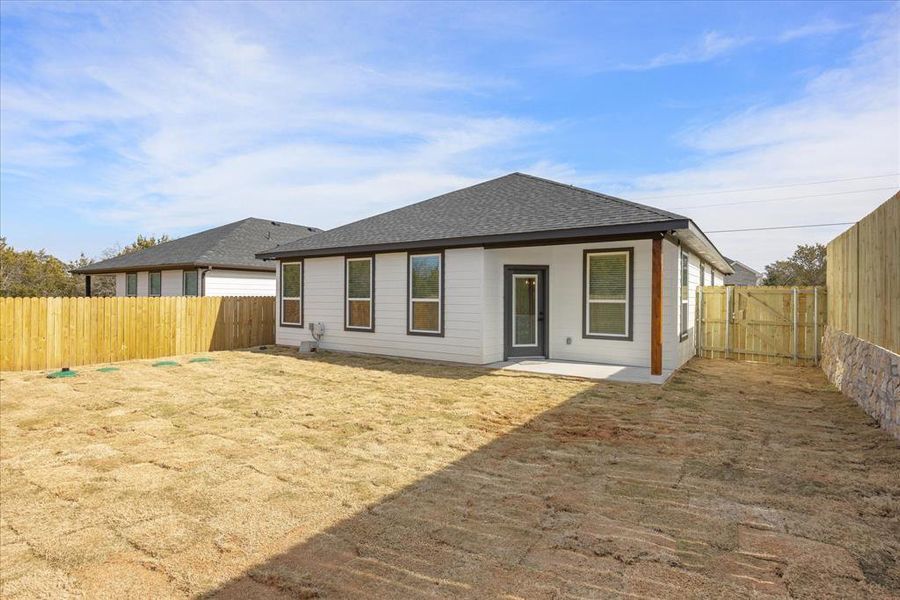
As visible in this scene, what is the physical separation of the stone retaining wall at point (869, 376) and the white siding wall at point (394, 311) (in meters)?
6.54

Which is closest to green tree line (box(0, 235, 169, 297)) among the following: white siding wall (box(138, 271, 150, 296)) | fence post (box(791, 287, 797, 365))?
white siding wall (box(138, 271, 150, 296))

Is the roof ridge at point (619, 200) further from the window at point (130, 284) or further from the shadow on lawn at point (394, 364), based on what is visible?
the window at point (130, 284)

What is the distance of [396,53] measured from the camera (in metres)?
11.6

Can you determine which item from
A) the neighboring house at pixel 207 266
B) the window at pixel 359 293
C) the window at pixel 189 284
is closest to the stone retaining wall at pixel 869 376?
the window at pixel 359 293

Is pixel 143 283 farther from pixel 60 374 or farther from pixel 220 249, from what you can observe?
pixel 60 374

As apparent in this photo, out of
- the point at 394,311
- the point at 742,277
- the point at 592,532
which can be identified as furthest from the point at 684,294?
the point at 742,277

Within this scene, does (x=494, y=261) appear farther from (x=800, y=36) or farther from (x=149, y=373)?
(x=800, y=36)

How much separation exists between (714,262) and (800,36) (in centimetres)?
656

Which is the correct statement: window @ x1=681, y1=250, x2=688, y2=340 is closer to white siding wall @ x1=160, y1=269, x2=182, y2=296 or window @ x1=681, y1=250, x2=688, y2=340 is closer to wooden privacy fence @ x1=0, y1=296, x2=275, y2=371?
wooden privacy fence @ x1=0, y1=296, x2=275, y2=371

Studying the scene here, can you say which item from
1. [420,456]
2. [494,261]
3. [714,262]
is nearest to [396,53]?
[494,261]

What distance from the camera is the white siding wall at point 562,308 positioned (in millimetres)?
10312

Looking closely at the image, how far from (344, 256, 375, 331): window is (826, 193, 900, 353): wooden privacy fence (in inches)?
389

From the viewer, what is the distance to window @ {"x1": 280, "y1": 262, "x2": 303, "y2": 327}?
14.2m

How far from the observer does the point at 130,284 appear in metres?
21.4
